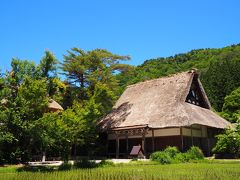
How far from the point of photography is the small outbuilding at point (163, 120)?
24.6 m

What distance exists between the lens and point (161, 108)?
26.5m

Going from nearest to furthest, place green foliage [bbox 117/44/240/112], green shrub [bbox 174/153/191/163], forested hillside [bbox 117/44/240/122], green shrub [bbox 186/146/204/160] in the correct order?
green shrub [bbox 174/153/191/163] → green shrub [bbox 186/146/204/160] → forested hillside [bbox 117/44/240/122] → green foliage [bbox 117/44/240/112]

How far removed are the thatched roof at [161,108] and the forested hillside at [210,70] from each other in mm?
7773

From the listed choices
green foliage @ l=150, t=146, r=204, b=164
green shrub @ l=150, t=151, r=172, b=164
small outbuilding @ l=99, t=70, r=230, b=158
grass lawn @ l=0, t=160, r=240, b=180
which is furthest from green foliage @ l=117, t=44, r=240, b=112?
grass lawn @ l=0, t=160, r=240, b=180

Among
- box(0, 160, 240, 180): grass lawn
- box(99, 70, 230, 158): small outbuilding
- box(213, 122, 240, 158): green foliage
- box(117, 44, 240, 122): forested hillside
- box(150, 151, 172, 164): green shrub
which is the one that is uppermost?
box(117, 44, 240, 122): forested hillside

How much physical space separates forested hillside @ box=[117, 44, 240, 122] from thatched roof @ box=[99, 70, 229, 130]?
7.77m

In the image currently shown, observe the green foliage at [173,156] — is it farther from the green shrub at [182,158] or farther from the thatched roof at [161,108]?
the thatched roof at [161,108]

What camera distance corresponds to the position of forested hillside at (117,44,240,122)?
49.3 metres

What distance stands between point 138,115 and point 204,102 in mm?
8621

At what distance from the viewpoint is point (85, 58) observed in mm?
31578

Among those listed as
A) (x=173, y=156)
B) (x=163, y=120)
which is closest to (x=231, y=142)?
(x=173, y=156)

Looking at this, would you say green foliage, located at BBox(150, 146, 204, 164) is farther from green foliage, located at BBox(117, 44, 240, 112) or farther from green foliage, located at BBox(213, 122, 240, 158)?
green foliage, located at BBox(117, 44, 240, 112)

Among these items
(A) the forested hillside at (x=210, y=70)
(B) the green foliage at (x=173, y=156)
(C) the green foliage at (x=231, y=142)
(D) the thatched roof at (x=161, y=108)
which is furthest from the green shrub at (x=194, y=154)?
(A) the forested hillside at (x=210, y=70)

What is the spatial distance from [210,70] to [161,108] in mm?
30348
